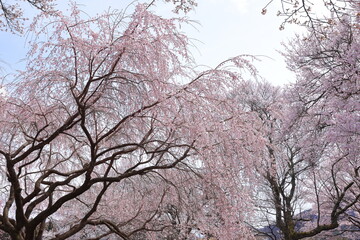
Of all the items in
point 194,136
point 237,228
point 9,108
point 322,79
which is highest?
point 322,79

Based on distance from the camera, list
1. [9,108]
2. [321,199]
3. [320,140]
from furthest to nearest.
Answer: [321,199] < [320,140] < [9,108]

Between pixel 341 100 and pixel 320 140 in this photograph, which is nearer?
pixel 341 100

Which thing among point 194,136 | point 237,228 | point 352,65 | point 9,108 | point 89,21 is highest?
point 352,65

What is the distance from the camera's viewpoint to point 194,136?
169 inches

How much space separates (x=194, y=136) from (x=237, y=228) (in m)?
1.48

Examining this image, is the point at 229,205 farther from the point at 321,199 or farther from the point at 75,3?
the point at 321,199

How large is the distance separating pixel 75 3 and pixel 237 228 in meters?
3.71

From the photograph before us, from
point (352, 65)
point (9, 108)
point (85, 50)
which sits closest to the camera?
point (85, 50)

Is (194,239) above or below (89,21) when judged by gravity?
below

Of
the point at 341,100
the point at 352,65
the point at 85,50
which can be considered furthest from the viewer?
the point at 341,100

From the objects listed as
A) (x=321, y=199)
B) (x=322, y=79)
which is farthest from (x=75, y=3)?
(x=321, y=199)

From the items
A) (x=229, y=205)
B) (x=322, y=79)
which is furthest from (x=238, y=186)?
(x=322, y=79)

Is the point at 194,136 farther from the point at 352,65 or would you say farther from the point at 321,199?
the point at 321,199

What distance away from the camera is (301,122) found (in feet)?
28.2
